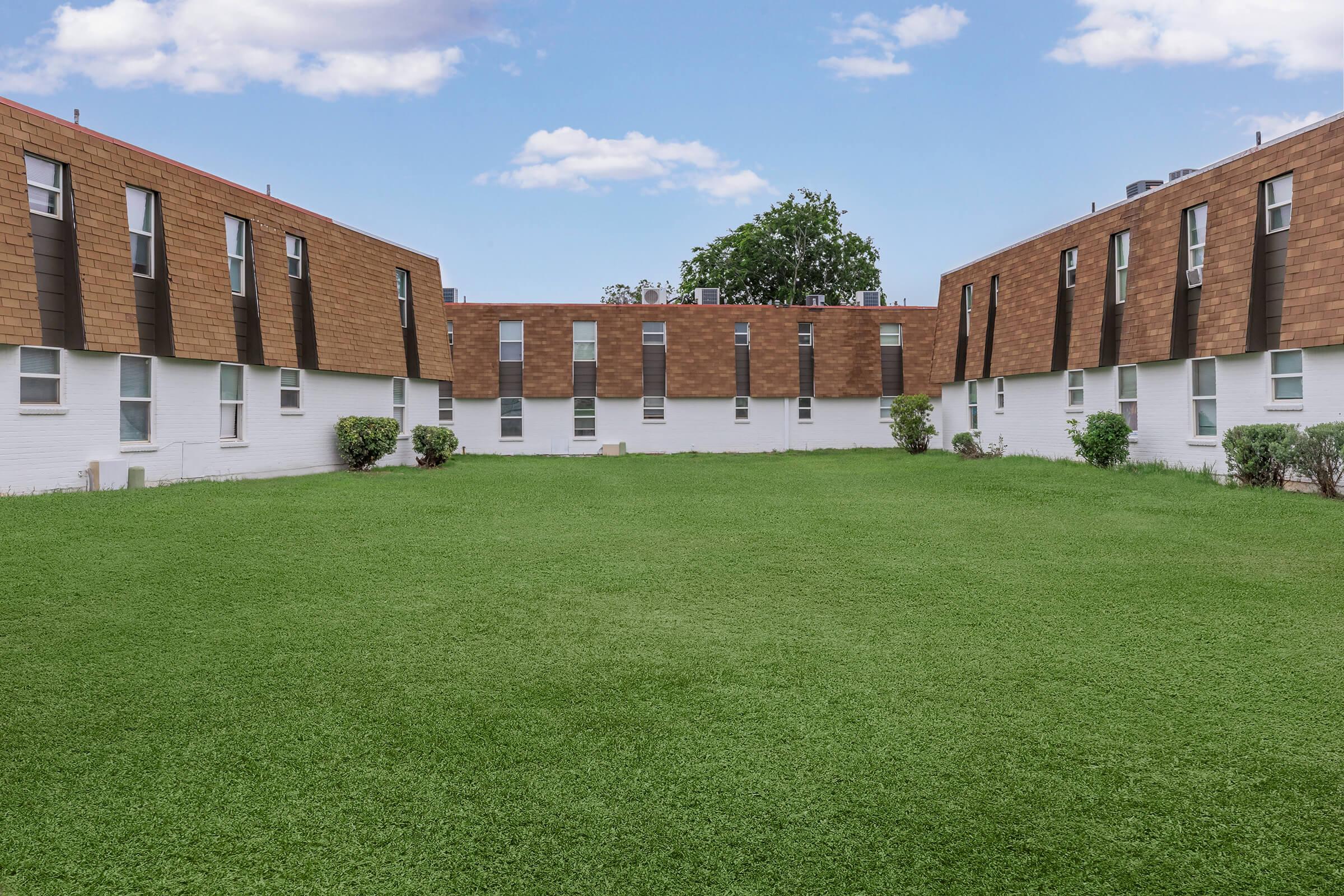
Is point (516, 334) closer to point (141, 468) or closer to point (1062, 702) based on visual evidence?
point (141, 468)

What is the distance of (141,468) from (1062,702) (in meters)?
17.8

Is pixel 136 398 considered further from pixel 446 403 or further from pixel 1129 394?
pixel 1129 394

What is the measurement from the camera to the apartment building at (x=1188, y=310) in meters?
16.4

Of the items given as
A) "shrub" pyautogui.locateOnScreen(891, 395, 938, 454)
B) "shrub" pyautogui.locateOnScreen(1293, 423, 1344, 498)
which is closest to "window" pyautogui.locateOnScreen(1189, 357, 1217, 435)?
"shrub" pyautogui.locateOnScreen(1293, 423, 1344, 498)

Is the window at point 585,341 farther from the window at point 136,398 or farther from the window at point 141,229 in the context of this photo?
the window at point 136,398

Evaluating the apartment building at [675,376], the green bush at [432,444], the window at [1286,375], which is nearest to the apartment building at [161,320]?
the green bush at [432,444]

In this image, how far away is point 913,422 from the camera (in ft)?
107

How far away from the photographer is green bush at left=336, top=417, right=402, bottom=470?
78.4 feet

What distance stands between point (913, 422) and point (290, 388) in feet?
71.9

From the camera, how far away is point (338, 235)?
81.5 feet

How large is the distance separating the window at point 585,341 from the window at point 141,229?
20.6 meters

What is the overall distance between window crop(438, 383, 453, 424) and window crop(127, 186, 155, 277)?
1884 centimetres

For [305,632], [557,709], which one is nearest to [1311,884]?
[557,709]

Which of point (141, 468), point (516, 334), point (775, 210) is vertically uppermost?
point (775, 210)
